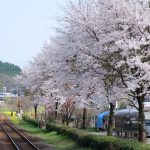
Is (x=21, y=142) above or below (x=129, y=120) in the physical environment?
below

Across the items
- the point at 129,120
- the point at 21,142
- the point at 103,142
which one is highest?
the point at 129,120

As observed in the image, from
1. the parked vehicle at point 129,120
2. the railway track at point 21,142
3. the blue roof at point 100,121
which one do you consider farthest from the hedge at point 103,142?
the blue roof at point 100,121

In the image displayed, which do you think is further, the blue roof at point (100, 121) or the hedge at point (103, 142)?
the blue roof at point (100, 121)

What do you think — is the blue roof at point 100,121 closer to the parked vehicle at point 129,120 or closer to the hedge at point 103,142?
the parked vehicle at point 129,120

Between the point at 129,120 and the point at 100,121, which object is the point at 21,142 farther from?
the point at 100,121

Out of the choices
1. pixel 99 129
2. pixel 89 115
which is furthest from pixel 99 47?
pixel 89 115

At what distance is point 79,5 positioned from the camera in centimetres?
2467

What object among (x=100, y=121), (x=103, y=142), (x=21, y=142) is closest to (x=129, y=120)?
(x=21, y=142)

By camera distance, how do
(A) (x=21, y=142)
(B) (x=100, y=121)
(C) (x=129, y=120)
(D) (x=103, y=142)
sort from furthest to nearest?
1. (B) (x=100, y=121)
2. (C) (x=129, y=120)
3. (A) (x=21, y=142)
4. (D) (x=103, y=142)

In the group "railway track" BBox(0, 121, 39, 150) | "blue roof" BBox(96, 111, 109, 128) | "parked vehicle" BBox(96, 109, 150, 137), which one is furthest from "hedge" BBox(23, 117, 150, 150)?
"blue roof" BBox(96, 111, 109, 128)

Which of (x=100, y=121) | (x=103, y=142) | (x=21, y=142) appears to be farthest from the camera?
(x=100, y=121)

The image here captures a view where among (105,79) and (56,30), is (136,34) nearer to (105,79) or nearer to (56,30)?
(105,79)

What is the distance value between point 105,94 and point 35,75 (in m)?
33.7

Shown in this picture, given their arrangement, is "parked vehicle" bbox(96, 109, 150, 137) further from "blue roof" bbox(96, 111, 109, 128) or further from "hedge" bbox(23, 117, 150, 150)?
"blue roof" bbox(96, 111, 109, 128)
